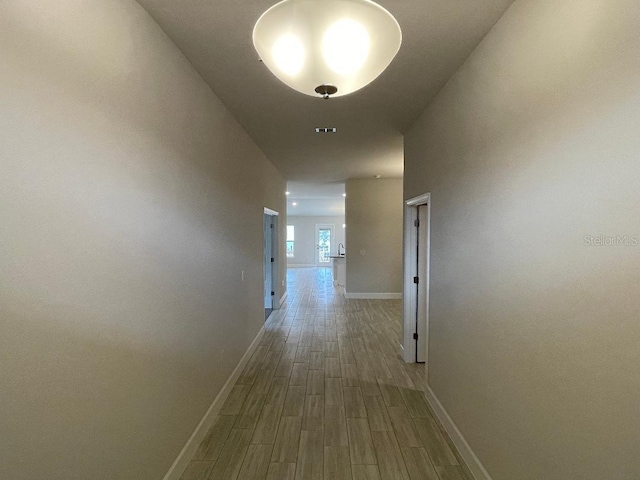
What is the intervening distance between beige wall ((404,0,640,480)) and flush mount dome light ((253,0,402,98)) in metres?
0.80

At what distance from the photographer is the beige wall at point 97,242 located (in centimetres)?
97

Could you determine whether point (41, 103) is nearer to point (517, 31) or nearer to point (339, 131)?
point (517, 31)

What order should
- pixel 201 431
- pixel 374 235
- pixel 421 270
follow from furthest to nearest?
pixel 374 235 < pixel 421 270 < pixel 201 431

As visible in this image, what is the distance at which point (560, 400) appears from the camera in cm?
129

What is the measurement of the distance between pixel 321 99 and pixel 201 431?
2.84 meters

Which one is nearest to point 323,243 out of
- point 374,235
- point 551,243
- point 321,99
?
point 374,235

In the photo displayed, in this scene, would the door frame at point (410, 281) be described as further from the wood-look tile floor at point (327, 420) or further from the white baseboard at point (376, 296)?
the white baseboard at point (376, 296)

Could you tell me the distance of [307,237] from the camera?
1508 centimetres

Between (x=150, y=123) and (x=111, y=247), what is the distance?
2.37 ft

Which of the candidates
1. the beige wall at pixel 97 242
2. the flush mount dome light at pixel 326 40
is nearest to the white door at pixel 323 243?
the beige wall at pixel 97 242

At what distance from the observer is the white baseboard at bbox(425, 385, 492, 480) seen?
1.97 meters

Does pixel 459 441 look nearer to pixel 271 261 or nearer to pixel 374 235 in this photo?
pixel 271 261

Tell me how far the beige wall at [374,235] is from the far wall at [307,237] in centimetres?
750

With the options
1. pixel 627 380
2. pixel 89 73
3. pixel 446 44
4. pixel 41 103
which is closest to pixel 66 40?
pixel 89 73
